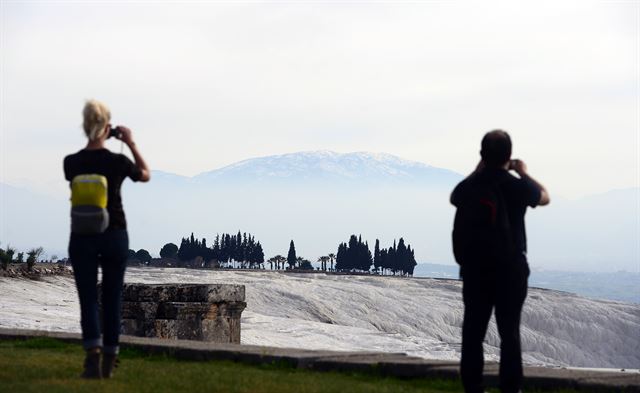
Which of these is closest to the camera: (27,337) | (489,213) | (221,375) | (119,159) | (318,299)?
(489,213)

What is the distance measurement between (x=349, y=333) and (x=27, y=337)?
2647 cm

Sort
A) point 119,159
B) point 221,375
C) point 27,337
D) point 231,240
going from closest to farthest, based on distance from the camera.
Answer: point 119,159 → point 221,375 → point 27,337 → point 231,240

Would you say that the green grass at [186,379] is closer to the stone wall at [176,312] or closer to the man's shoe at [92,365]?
the man's shoe at [92,365]

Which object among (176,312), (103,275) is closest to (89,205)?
(103,275)

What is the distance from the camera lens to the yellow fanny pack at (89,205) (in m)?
8.96

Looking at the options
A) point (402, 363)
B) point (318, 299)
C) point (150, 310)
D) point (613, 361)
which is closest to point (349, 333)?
point (318, 299)

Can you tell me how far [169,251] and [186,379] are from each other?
156 metres

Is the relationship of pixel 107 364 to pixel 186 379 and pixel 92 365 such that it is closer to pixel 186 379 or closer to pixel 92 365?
pixel 92 365

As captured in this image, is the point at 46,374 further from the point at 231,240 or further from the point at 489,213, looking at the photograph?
the point at 231,240

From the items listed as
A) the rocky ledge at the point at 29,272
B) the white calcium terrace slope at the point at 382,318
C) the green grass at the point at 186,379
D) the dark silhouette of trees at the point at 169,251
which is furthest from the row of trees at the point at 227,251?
the green grass at the point at 186,379

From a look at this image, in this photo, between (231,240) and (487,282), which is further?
(231,240)

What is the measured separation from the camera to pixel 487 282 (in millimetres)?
8156

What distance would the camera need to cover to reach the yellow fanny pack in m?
8.96

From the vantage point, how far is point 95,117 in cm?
908
